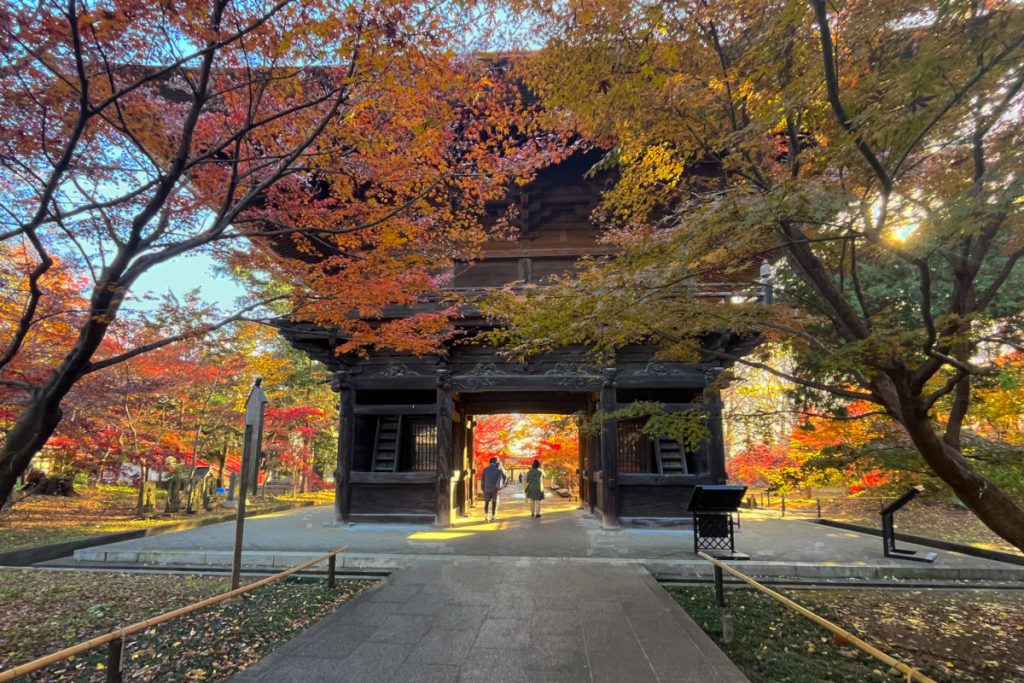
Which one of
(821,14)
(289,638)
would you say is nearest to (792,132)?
(821,14)

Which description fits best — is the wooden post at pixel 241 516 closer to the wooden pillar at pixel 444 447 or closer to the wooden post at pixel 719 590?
the wooden pillar at pixel 444 447

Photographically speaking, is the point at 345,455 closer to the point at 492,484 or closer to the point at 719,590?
the point at 492,484

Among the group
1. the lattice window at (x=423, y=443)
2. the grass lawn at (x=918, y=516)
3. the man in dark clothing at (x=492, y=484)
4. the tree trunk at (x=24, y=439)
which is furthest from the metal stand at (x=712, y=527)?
the tree trunk at (x=24, y=439)

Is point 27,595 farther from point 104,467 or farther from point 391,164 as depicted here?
point 104,467

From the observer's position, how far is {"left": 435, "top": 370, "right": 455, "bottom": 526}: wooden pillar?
10.4 meters

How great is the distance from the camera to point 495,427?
2022 centimetres

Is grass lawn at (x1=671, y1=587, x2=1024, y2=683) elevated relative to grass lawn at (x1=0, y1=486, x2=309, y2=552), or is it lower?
elevated

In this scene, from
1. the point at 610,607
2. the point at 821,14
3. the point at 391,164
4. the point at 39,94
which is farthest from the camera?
the point at 391,164

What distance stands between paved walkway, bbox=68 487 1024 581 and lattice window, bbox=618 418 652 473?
1517 millimetres

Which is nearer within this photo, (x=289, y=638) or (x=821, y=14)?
(x=821, y=14)

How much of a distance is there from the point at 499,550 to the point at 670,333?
4709 millimetres

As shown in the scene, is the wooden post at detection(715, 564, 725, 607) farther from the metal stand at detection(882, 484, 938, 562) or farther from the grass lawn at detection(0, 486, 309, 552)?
the grass lawn at detection(0, 486, 309, 552)

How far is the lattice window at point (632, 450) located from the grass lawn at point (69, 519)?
35.0 feet

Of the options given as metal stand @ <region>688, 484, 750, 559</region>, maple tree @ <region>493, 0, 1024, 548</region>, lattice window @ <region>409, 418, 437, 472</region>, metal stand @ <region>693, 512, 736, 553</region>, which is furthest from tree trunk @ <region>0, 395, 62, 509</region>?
metal stand @ <region>693, 512, 736, 553</region>
